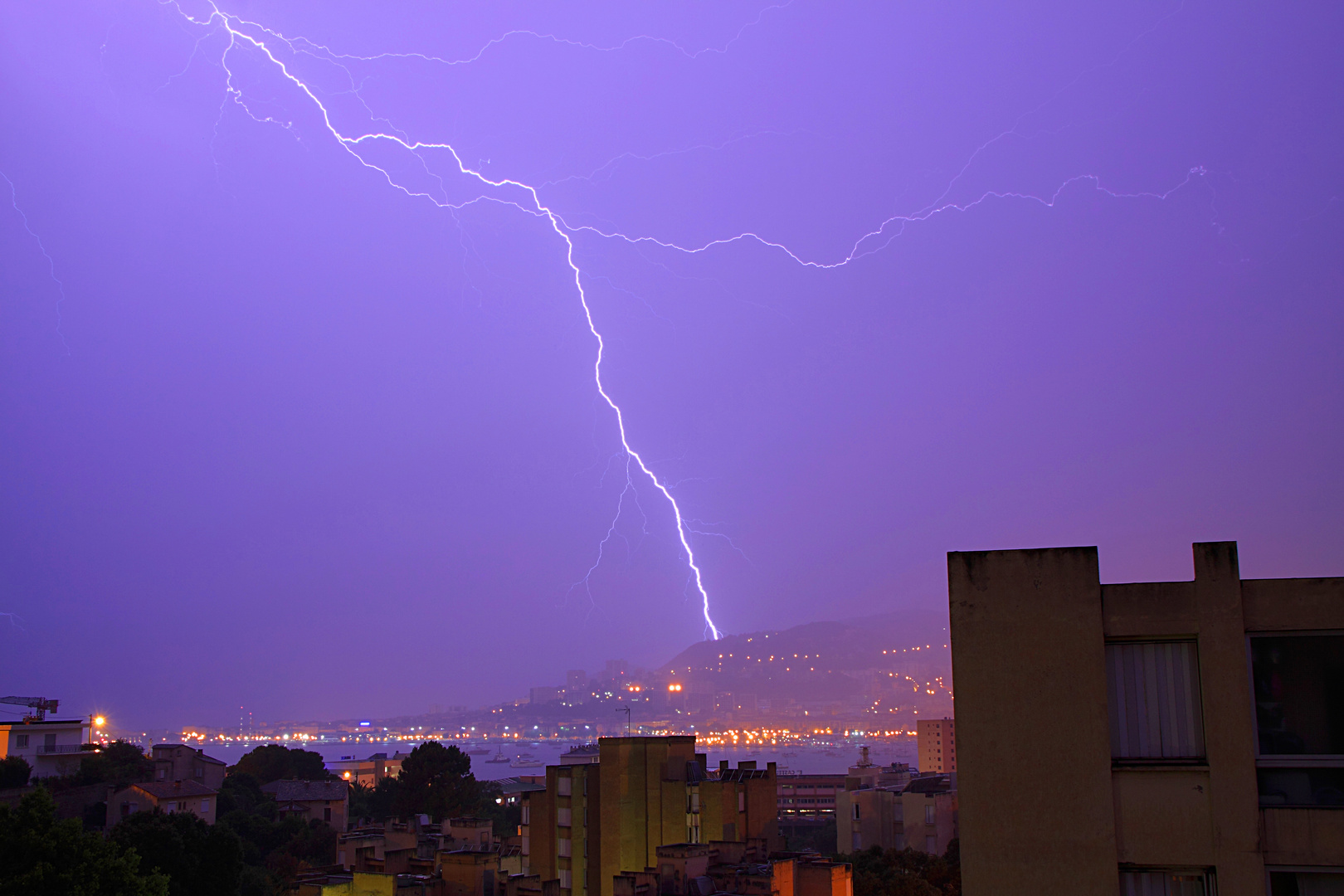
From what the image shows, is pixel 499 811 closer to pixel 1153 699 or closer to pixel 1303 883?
pixel 1153 699

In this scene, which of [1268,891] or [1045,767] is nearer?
[1268,891]

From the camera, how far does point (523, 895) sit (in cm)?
2053

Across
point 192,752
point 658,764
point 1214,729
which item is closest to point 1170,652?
point 1214,729

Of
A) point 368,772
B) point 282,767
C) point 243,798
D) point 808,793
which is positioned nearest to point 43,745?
point 243,798

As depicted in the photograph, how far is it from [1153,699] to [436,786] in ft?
176

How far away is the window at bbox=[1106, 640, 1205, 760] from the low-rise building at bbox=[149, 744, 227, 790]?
51.5m

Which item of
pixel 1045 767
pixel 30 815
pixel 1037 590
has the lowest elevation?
pixel 30 815

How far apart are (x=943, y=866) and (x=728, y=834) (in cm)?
822

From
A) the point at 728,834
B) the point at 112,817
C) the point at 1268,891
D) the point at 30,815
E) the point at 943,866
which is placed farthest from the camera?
the point at 112,817

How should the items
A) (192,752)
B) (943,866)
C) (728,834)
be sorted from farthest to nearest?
(192,752)
(943,866)
(728,834)

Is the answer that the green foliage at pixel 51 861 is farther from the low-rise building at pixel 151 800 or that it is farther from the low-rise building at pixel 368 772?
the low-rise building at pixel 368 772

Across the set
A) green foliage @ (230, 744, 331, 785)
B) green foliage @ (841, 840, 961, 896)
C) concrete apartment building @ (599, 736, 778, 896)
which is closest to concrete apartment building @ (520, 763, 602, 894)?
concrete apartment building @ (599, 736, 778, 896)

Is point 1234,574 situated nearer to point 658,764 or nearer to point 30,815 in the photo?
point 30,815

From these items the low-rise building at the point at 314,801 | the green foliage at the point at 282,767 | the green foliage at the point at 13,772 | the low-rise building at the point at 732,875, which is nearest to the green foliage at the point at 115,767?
the green foliage at the point at 13,772
